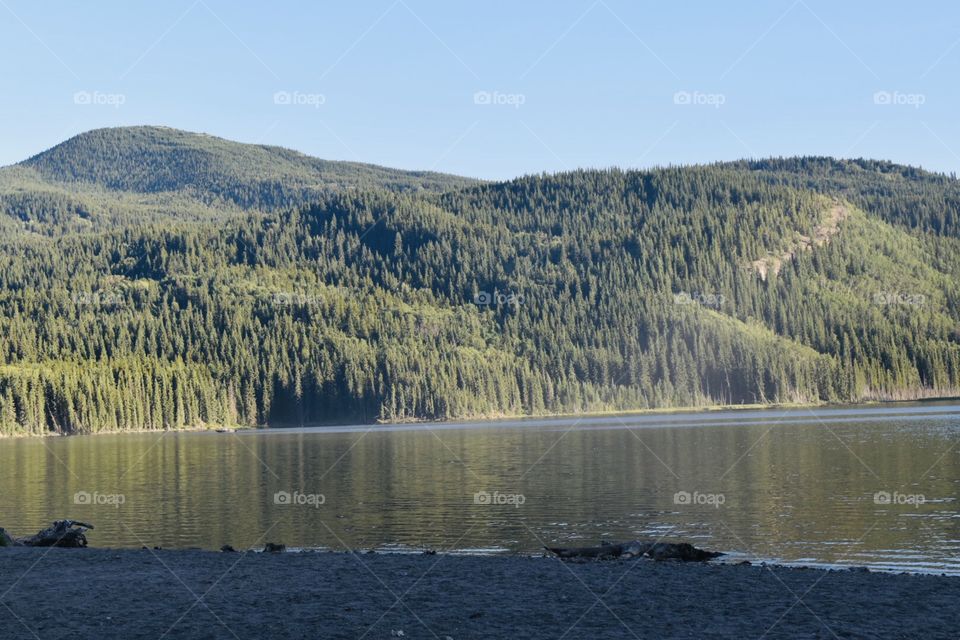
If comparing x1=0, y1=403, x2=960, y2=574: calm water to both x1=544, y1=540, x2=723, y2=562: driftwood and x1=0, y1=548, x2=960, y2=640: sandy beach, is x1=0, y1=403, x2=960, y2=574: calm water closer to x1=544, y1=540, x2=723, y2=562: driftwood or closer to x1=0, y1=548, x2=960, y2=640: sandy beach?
x1=544, y1=540, x2=723, y2=562: driftwood

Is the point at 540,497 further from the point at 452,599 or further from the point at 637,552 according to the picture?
the point at 452,599

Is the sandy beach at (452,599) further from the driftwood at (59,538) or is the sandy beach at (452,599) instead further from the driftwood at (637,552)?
the driftwood at (59,538)

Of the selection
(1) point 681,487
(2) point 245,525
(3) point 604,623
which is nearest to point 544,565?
(3) point 604,623

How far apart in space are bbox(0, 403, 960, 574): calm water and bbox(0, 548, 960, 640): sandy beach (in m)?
9.18

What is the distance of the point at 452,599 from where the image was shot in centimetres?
2852

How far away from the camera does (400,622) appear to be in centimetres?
2523

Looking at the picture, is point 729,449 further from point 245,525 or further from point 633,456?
point 245,525

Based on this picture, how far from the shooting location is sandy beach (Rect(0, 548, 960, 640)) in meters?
24.4

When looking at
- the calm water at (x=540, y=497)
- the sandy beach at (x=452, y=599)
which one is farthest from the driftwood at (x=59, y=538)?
the sandy beach at (x=452, y=599)

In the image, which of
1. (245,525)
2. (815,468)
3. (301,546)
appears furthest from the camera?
(815,468)

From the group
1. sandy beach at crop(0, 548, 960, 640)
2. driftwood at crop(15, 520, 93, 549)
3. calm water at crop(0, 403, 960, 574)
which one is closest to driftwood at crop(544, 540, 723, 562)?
sandy beach at crop(0, 548, 960, 640)

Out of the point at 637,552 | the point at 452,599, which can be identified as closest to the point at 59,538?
the point at 452,599

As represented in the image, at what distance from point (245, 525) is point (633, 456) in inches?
2074

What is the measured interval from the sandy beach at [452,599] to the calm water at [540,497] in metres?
9.18
